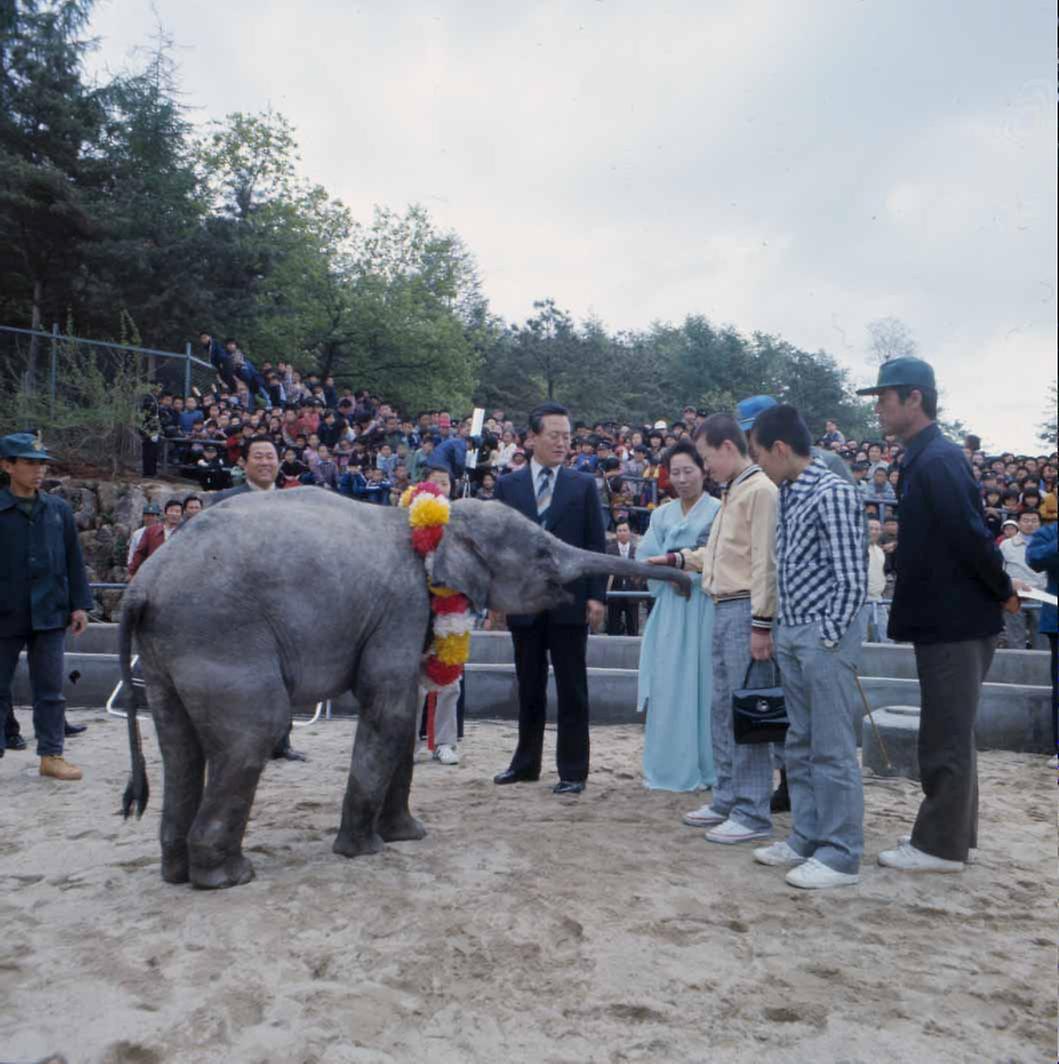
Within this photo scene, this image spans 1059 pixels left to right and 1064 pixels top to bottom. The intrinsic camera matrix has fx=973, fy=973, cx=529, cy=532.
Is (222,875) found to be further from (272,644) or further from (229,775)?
(272,644)

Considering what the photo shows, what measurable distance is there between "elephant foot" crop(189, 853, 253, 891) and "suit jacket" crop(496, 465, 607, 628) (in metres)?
2.40

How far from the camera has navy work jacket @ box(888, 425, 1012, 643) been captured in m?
4.51

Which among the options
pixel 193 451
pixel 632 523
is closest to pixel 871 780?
pixel 632 523

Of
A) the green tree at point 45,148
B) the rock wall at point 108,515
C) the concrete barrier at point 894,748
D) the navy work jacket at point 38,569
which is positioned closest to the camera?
the navy work jacket at point 38,569

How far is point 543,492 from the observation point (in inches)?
255

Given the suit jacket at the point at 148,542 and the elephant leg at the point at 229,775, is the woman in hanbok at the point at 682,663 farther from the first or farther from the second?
the suit jacket at the point at 148,542

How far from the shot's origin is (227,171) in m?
39.0

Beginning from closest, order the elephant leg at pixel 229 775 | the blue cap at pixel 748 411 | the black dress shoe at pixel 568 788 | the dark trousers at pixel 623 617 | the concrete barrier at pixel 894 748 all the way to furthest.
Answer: the elephant leg at pixel 229 775
the blue cap at pixel 748 411
the black dress shoe at pixel 568 788
the concrete barrier at pixel 894 748
the dark trousers at pixel 623 617

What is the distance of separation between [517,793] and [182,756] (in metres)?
2.37

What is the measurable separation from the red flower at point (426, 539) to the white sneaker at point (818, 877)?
89.8 inches

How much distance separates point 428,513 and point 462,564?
1.00 feet

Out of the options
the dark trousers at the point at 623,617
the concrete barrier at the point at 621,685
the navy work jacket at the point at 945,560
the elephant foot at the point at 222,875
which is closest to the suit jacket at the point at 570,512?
the navy work jacket at the point at 945,560

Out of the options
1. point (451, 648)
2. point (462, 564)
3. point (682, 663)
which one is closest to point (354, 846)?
point (451, 648)

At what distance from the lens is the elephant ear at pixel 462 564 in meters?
4.79
